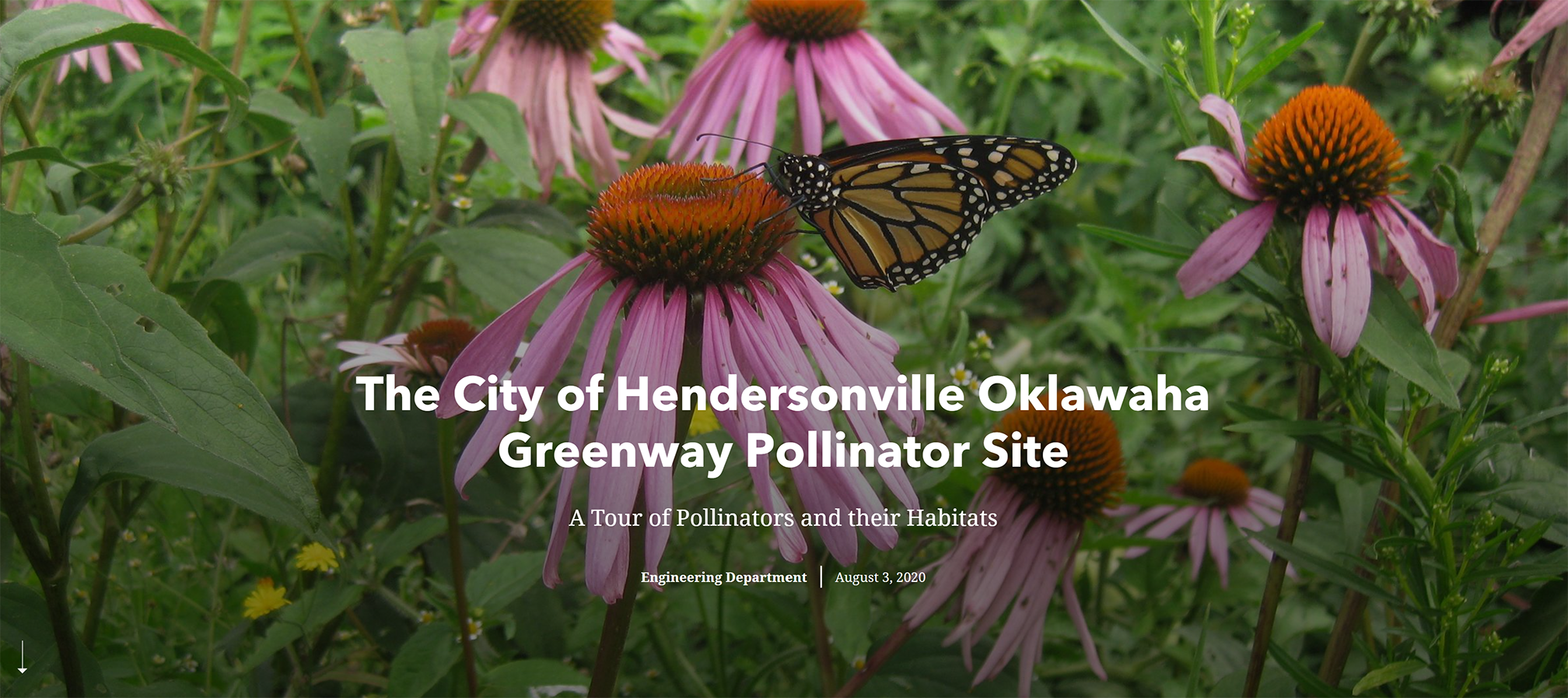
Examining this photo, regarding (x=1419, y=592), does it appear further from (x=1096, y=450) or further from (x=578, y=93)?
(x=578, y=93)

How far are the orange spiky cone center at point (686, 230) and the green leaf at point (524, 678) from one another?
0.43 metres

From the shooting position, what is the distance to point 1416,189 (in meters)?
2.52

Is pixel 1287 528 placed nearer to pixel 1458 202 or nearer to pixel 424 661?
pixel 1458 202

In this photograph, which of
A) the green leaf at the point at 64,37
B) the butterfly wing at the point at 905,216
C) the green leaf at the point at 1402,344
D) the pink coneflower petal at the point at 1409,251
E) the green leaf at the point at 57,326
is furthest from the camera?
the butterfly wing at the point at 905,216

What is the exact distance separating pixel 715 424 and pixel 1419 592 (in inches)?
34.8

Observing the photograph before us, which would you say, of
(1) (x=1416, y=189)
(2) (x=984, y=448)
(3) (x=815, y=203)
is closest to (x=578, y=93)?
(3) (x=815, y=203)

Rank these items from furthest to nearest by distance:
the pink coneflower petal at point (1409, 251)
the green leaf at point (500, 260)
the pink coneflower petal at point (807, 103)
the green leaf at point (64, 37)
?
the pink coneflower petal at point (807, 103)
the green leaf at point (500, 260)
the pink coneflower petal at point (1409, 251)
the green leaf at point (64, 37)

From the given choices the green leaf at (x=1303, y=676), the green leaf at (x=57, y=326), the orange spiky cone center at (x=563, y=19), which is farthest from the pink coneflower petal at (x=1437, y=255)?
the orange spiky cone center at (x=563, y=19)

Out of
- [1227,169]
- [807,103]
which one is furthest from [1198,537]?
[807,103]

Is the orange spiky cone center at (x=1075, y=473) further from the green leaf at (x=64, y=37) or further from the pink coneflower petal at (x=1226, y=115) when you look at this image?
the green leaf at (x=64, y=37)

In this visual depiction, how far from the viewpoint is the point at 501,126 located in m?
1.24

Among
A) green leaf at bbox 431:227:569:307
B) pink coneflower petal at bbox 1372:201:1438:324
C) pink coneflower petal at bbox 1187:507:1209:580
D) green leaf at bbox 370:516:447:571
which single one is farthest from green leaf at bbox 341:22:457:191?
pink coneflower petal at bbox 1187:507:1209:580

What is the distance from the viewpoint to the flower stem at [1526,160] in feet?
3.75

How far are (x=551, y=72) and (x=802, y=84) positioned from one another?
1.37 ft
